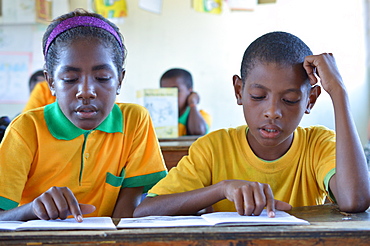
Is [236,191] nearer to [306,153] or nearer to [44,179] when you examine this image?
[306,153]

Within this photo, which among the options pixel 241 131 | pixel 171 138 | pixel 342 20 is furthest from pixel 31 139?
pixel 342 20

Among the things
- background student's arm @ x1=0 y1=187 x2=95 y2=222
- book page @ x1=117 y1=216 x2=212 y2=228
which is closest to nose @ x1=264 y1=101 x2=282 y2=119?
book page @ x1=117 y1=216 x2=212 y2=228

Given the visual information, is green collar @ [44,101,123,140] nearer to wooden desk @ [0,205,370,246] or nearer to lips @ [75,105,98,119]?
lips @ [75,105,98,119]

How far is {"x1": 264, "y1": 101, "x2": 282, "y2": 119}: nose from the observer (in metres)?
1.19

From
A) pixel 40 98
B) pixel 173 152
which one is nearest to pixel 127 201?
pixel 173 152

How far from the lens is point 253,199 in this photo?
3.13 feet

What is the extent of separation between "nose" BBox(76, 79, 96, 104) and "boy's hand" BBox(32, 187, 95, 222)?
34 centimetres

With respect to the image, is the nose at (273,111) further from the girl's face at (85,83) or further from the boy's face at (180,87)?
the boy's face at (180,87)

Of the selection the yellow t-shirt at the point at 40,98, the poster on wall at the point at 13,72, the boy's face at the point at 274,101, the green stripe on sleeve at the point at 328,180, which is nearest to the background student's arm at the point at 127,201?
the boy's face at the point at 274,101

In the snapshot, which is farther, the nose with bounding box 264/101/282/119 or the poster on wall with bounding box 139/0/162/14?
the poster on wall with bounding box 139/0/162/14

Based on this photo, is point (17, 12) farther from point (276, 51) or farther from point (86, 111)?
point (276, 51)

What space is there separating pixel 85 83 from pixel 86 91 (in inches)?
1.0

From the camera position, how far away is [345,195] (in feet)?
3.58

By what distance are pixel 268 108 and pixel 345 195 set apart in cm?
28
